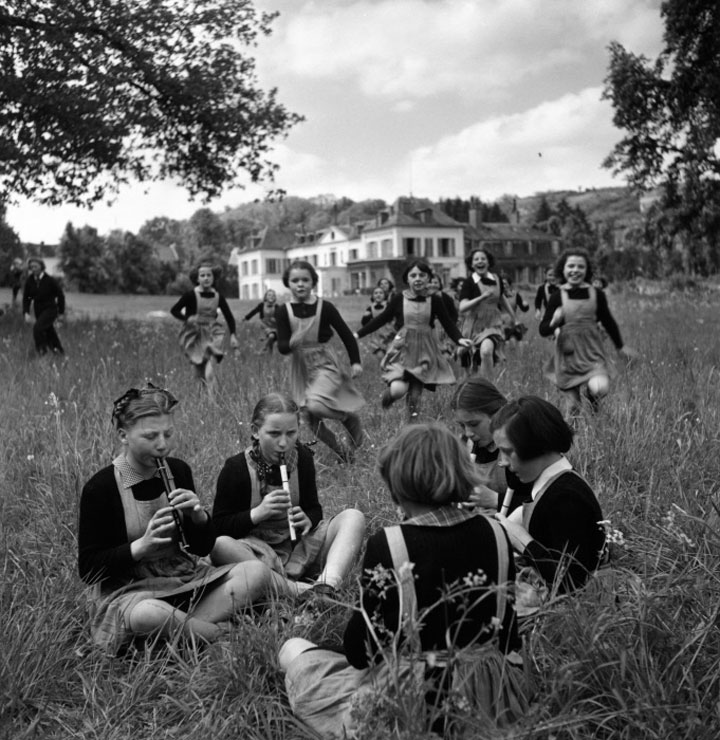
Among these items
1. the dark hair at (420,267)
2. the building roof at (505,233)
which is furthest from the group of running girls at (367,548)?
the building roof at (505,233)

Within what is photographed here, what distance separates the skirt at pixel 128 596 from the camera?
3.56 metres

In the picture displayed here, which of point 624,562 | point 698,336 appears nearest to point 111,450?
point 624,562

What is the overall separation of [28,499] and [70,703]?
2306 millimetres

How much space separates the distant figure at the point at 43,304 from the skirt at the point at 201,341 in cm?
341

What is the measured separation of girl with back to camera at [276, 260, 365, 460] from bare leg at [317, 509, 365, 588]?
2386 mm

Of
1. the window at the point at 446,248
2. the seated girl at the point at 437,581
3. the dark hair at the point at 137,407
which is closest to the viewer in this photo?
the seated girl at the point at 437,581

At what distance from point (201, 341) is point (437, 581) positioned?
8.03 metres

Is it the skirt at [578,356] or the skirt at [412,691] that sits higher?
the skirt at [578,356]

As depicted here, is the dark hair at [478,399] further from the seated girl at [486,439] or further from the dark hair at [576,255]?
the dark hair at [576,255]

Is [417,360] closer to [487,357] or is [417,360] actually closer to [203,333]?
[487,357]

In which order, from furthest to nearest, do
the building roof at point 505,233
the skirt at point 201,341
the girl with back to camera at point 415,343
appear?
the building roof at point 505,233 → the skirt at point 201,341 → the girl with back to camera at point 415,343

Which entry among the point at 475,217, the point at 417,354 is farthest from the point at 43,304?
the point at 475,217

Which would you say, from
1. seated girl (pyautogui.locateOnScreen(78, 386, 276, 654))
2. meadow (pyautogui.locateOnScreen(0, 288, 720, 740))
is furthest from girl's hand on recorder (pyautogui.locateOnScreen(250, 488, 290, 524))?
meadow (pyautogui.locateOnScreen(0, 288, 720, 740))

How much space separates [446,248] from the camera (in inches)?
3113
